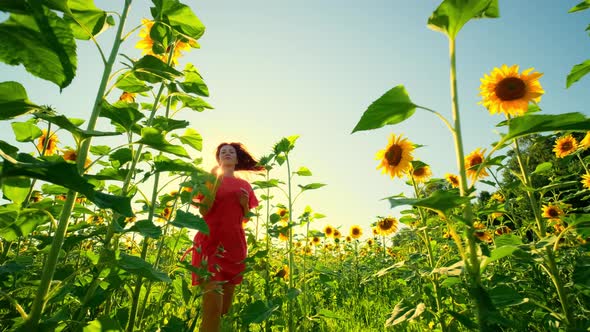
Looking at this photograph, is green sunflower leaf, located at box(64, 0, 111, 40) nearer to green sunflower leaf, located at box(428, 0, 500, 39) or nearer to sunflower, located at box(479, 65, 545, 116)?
green sunflower leaf, located at box(428, 0, 500, 39)

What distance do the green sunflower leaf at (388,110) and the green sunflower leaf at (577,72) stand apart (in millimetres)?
1179

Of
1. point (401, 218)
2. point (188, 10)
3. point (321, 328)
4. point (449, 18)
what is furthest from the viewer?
point (321, 328)

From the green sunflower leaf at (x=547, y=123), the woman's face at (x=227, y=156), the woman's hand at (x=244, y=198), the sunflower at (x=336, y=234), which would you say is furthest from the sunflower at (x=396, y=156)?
the sunflower at (x=336, y=234)

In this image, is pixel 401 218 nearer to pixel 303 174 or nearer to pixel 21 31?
pixel 303 174

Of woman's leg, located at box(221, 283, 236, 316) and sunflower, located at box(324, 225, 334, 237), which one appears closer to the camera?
woman's leg, located at box(221, 283, 236, 316)

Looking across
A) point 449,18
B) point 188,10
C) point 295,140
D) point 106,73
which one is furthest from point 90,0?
point 295,140

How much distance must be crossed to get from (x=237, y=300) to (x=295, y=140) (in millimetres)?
2083

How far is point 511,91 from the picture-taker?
225cm

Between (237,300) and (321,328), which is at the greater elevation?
(237,300)

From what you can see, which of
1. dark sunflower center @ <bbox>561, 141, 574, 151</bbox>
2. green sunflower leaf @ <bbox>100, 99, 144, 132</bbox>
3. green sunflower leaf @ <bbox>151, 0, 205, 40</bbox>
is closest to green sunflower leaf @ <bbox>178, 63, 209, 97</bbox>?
green sunflower leaf @ <bbox>151, 0, 205, 40</bbox>

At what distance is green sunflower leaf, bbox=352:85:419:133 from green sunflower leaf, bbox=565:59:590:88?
1.18m

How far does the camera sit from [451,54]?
125 centimetres

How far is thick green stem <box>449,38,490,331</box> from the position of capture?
0.98 m

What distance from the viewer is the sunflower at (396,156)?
269 cm
